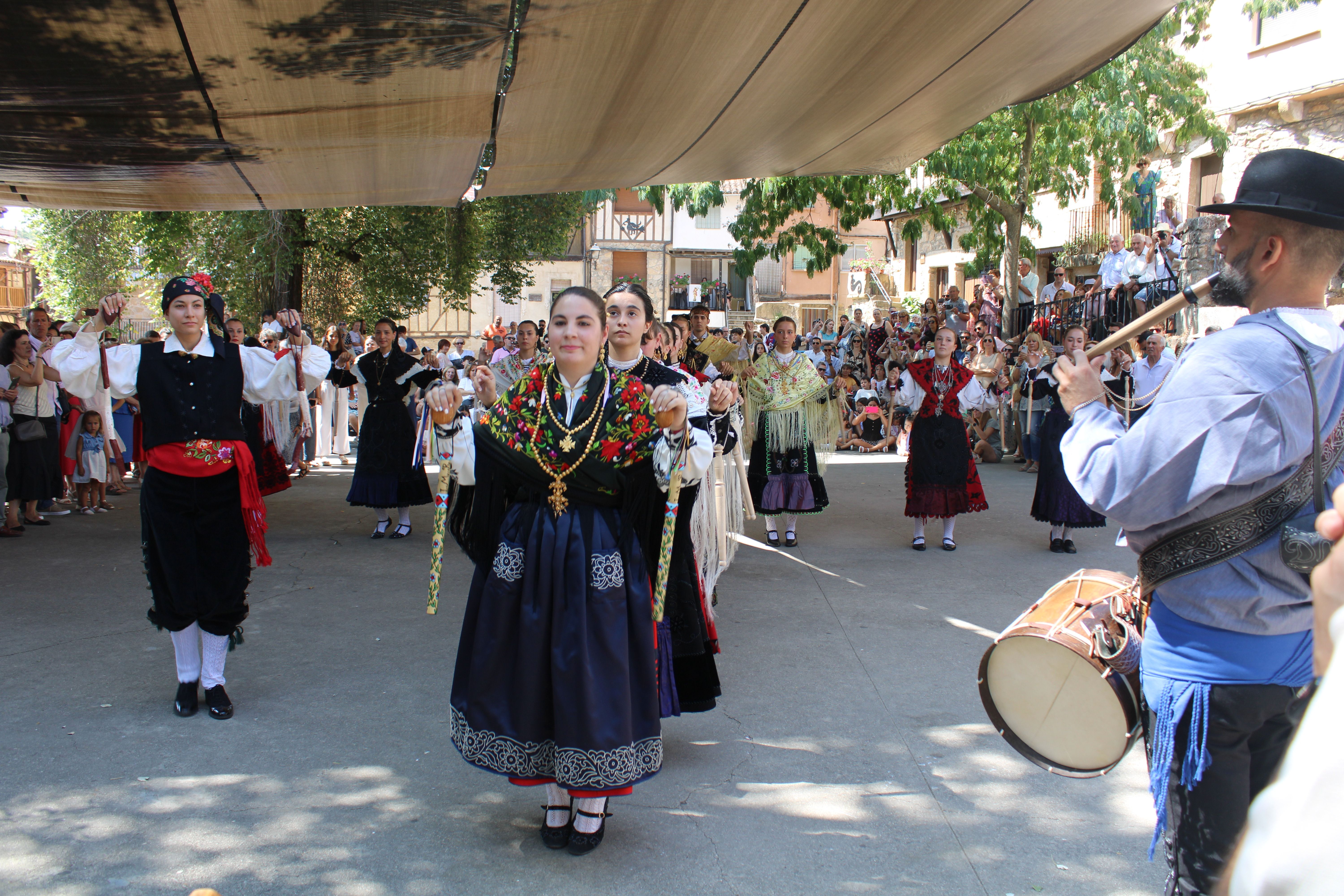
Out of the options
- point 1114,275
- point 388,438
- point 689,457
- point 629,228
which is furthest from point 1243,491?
point 629,228

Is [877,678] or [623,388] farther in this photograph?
[877,678]

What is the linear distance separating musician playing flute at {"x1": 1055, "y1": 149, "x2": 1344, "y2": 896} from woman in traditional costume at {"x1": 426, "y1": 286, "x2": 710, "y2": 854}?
4.59 feet

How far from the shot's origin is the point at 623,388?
3092 millimetres

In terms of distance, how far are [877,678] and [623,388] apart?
2316 millimetres

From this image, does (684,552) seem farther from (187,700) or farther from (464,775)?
(187,700)

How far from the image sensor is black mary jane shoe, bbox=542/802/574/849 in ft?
9.92

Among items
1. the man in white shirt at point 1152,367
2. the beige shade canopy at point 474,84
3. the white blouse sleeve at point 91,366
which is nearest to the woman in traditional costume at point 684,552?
the beige shade canopy at point 474,84

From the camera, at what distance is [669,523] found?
2.96 metres

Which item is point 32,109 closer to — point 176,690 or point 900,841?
point 176,690

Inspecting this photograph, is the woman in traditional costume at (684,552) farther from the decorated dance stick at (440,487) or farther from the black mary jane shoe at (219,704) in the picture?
the black mary jane shoe at (219,704)

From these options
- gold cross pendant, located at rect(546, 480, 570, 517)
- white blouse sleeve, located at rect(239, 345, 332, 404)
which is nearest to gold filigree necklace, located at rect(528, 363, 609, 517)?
gold cross pendant, located at rect(546, 480, 570, 517)

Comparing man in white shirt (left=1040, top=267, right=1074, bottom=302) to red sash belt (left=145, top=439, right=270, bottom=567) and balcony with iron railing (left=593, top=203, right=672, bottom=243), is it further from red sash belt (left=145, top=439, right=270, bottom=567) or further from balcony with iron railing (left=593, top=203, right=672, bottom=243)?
balcony with iron railing (left=593, top=203, right=672, bottom=243)

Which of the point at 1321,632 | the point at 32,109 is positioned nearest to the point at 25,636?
the point at 32,109

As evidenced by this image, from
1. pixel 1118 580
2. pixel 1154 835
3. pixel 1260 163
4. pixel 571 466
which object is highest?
pixel 1260 163
